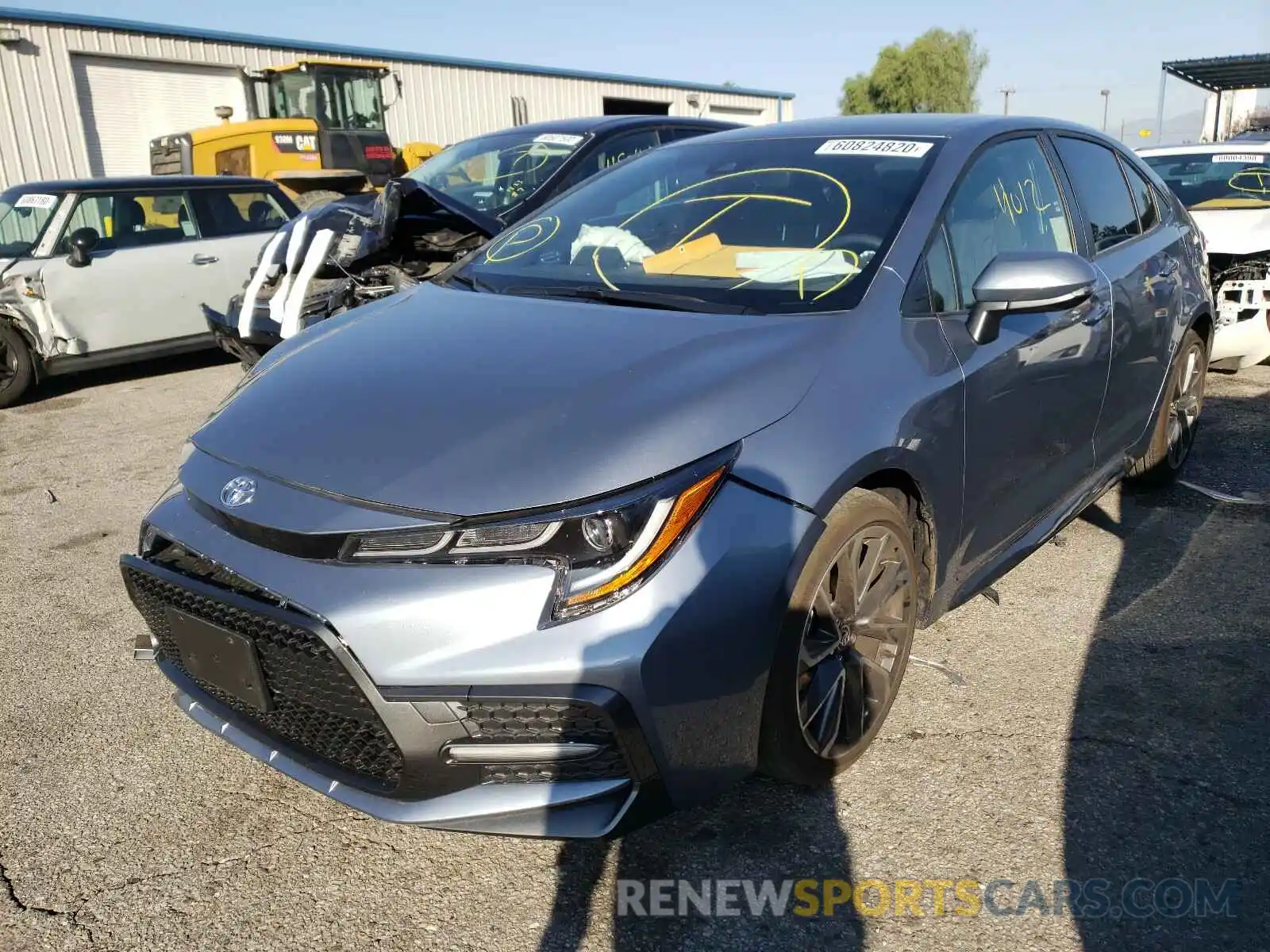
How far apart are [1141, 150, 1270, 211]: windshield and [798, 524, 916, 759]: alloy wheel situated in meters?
5.88

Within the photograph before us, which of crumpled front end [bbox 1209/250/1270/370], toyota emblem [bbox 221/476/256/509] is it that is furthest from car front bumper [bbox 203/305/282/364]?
crumpled front end [bbox 1209/250/1270/370]

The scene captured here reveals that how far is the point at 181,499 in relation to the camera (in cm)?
219

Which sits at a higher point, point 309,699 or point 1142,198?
point 1142,198

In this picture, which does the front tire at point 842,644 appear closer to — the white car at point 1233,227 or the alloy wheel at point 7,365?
the white car at point 1233,227

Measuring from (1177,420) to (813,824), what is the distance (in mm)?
3005

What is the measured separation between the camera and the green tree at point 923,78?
57125mm

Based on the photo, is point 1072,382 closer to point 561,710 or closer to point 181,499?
point 561,710

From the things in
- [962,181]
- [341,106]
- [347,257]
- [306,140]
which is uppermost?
[341,106]

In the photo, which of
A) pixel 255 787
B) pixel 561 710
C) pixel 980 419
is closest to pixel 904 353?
pixel 980 419

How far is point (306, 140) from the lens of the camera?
587 inches

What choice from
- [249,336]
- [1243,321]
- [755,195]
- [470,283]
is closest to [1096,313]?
[755,195]

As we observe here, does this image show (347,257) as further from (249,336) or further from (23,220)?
(23,220)

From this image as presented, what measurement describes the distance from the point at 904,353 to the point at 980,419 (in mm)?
352

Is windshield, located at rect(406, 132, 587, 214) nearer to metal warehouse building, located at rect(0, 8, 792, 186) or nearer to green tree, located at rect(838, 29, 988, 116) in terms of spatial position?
Answer: metal warehouse building, located at rect(0, 8, 792, 186)
